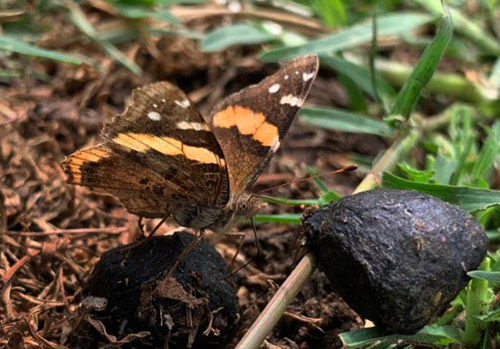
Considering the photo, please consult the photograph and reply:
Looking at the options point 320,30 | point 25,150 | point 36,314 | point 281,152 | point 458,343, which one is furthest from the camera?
point 320,30

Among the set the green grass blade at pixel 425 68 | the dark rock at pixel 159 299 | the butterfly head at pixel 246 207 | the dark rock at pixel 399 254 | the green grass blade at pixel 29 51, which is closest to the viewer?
the dark rock at pixel 399 254

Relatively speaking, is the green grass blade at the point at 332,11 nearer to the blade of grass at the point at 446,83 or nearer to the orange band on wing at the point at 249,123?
the blade of grass at the point at 446,83

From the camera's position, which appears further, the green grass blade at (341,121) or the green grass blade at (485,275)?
the green grass blade at (341,121)

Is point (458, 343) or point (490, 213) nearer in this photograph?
point (458, 343)

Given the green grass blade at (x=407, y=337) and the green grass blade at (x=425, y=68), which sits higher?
the green grass blade at (x=425, y=68)

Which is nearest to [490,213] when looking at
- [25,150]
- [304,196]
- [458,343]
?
[458,343]

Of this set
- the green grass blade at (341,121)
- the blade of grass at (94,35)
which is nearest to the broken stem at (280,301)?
the green grass blade at (341,121)

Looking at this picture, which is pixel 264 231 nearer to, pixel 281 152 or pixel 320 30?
pixel 281 152
